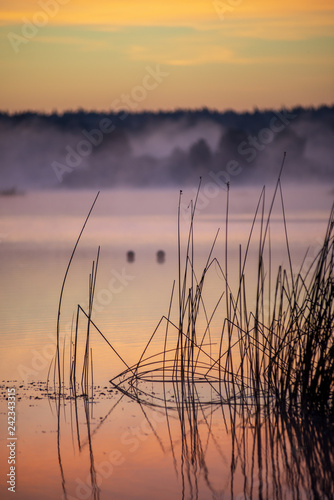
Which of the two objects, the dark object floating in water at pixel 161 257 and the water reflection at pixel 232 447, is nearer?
the water reflection at pixel 232 447

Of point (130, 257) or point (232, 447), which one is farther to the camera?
point (130, 257)

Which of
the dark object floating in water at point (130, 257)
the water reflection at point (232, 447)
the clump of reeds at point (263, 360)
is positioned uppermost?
the dark object floating in water at point (130, 257)

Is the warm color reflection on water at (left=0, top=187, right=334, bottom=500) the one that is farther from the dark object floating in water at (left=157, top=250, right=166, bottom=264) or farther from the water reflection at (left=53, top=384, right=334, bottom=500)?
the dark object floating in water at (left=157, top=250, right=166, bottom=264)

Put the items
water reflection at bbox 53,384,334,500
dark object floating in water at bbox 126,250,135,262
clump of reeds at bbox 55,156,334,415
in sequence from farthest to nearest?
dark object floating in water at bbox 126,250,135,262 → clump of reeds at bbox 55,156,334,415 → water reflection at bbox 53,384,334,500

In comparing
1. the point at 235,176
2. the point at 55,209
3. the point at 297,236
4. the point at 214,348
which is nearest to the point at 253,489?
the point at 214,348

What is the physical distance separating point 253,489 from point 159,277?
663 centimetres

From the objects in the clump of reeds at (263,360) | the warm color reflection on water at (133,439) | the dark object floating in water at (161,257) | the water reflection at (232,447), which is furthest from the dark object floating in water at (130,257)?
the water reflection at (232,447)

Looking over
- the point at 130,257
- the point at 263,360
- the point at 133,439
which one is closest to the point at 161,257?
the point at 130,257

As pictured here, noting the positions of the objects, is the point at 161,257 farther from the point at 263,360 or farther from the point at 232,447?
the point at 232,447

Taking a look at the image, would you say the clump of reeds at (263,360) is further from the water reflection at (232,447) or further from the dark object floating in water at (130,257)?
the dark object floating in water at (130,257)

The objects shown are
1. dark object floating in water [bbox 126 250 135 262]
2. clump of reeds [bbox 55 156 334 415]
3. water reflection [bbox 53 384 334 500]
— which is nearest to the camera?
water reflection [bbox 53 384 334 500]

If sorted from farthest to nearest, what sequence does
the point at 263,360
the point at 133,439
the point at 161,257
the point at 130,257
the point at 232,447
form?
the point at 161,257
the point at 130,257
the point at 263,360
the point at 133,439
the point at 232,447

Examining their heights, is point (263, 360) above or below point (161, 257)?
below

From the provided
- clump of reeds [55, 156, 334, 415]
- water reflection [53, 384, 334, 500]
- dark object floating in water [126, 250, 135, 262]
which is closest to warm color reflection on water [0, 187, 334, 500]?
water reflection [53, 384, 334, 500]
